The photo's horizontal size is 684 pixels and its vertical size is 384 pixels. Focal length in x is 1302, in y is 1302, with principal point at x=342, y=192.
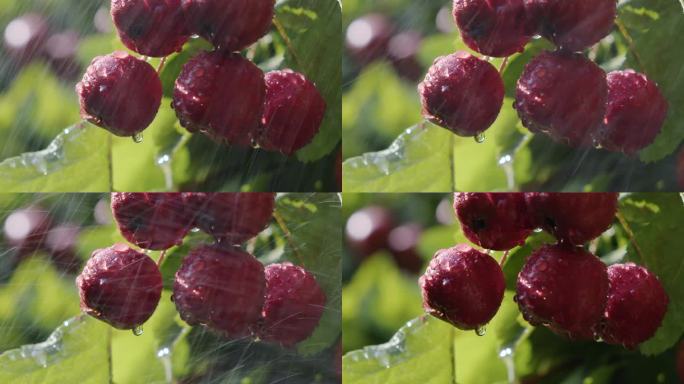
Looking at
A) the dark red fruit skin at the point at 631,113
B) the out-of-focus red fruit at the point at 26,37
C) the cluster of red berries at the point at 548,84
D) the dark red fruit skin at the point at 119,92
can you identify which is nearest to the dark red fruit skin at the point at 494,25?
the cluster of red berries at the point at 548,84

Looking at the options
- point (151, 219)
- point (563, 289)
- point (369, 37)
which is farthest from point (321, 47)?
point (563, 289)

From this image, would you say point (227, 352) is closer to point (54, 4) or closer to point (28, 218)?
point (28, 218)

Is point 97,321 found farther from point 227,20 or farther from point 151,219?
point 227,20

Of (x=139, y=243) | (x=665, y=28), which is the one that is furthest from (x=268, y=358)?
(x=665, y=28)

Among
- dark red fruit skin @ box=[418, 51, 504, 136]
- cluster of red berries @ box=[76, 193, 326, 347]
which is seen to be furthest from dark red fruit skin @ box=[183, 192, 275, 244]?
dark red fruit skin @ box=[418, 51, 504, 136]

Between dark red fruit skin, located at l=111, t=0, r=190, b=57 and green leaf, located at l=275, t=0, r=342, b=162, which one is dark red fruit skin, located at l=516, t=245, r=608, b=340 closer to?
green leaf, located at l=275, t=0, r=342, b=162

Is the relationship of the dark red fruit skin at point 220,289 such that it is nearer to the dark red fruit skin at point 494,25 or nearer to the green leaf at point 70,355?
the green leaf at point 70,355
